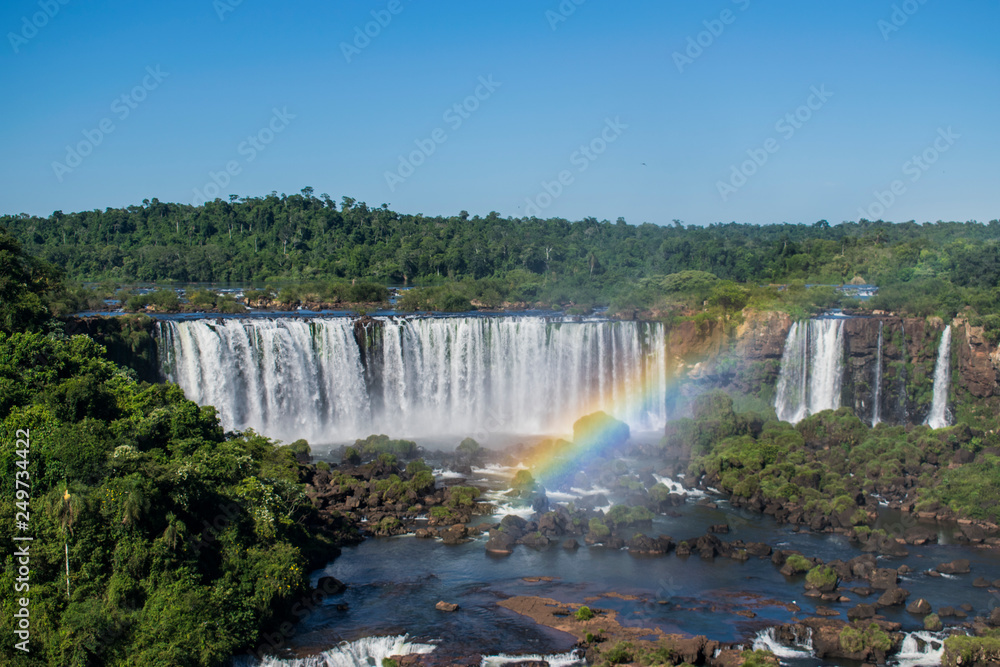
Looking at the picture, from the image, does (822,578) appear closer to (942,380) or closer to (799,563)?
(799,563)

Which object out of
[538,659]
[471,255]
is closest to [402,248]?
[471,255]

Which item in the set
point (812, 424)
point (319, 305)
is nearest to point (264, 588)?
point (812, 424)

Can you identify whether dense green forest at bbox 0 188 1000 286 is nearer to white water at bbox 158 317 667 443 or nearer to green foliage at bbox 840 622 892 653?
white water at bbox 158 317 667 443

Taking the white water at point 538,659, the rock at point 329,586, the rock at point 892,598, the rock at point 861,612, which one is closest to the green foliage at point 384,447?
the rock at point 329,586

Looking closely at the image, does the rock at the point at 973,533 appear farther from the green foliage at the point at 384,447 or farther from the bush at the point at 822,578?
the green foliage at the point at 384,447

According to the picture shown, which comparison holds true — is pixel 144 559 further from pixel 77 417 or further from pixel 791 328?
pixel 791 328

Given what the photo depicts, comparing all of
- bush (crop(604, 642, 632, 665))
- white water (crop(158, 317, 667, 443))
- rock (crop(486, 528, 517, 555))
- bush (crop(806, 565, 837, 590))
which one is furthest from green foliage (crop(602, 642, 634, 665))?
white water (crop(158, 317, 667, 443))

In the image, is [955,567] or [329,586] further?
[955,567]
